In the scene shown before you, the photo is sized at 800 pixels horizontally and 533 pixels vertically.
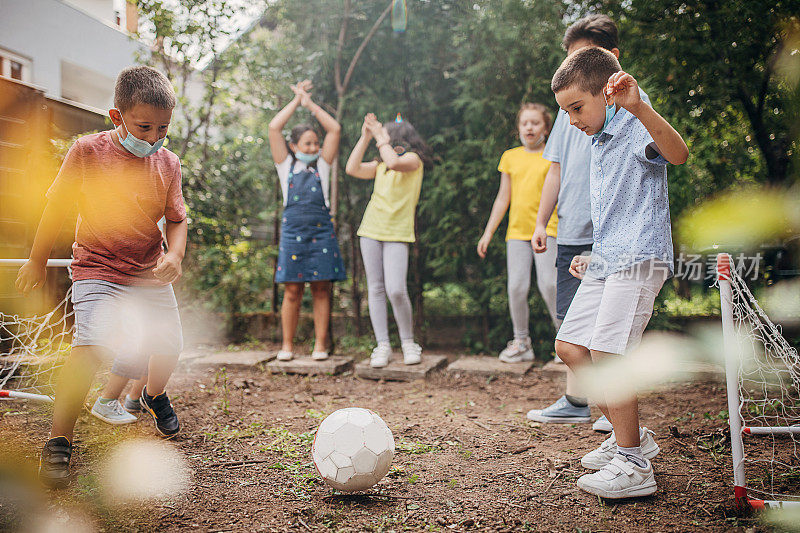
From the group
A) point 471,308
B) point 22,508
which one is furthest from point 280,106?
point 22,508

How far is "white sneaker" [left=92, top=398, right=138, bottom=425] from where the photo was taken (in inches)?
115

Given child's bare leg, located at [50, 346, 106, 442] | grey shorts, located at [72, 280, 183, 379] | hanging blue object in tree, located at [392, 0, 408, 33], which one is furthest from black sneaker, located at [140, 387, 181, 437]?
hanging blue object in tree, located at [392, 0, 408, 33]

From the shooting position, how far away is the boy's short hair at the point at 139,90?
2326 millimetres

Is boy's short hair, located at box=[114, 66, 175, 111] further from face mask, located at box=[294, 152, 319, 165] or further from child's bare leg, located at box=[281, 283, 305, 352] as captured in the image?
child's bare leg, located at box=[281, 283, 305, 352]

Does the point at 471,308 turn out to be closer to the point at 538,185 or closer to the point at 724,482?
the point at 538,185

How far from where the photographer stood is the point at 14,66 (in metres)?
3.98

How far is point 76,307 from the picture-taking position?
2.37 m

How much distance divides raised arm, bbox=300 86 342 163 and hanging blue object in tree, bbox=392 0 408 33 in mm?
1318

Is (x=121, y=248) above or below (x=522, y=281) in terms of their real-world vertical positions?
above

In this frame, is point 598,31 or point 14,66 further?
point 14,66

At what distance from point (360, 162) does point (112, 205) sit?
230 centimetres

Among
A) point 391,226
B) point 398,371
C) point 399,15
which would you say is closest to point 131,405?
point 398,371

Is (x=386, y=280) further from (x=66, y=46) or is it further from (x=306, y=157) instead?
(x=66, y=46)

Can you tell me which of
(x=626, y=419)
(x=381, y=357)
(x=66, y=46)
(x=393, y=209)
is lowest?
(x=381, y=357)
